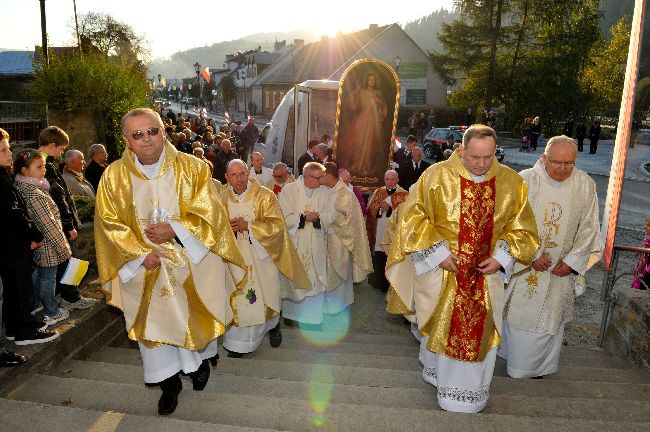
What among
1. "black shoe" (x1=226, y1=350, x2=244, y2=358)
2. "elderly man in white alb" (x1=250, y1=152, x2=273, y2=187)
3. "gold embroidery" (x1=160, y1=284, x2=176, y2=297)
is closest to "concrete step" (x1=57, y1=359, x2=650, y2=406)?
"black shoe" (x1=226, y1=350, x2=244, y2=358)

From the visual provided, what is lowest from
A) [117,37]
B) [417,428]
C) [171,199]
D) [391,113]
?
[417,428]

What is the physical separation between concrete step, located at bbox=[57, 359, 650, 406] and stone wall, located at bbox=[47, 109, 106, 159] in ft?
24.3

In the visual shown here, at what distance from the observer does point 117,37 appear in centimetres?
4706

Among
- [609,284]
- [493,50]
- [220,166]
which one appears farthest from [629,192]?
[493,50]

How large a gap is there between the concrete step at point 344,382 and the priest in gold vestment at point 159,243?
0.48 metres

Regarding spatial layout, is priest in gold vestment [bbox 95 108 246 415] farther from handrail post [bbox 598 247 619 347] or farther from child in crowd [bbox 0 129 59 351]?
handrail post [bbox 598 247 619 347]

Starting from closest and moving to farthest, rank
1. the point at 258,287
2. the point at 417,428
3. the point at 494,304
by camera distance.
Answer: the point at 417,428, the point at 494,304, the point at 258,287

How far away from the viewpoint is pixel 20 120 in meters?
14.0

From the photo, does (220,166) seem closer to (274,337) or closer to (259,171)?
(259,171)

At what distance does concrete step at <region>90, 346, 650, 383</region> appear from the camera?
4.71m

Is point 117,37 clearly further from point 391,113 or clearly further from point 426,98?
point 391,113

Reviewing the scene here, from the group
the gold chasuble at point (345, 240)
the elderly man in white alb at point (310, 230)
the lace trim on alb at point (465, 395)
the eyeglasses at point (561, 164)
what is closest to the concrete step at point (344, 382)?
the lace trim on alb at point (465, 395)

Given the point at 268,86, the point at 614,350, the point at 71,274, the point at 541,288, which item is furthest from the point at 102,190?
the point at 268,86

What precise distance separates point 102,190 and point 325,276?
3.13 meters
